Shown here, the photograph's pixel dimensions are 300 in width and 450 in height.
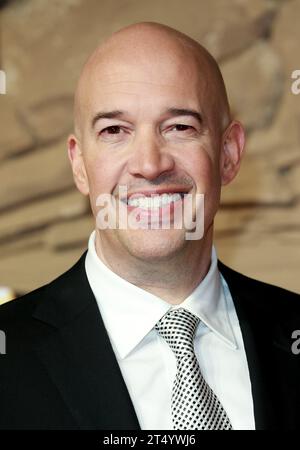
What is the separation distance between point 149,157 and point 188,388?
39 centimetres

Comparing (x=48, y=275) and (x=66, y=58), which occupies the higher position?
(x=66, y=58)

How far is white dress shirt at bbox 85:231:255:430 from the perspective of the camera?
4.75 ft

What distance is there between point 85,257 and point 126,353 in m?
0.24

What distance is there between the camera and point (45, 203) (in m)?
2.52

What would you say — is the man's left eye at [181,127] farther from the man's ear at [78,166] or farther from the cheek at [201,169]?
the man's ear at [78,166]

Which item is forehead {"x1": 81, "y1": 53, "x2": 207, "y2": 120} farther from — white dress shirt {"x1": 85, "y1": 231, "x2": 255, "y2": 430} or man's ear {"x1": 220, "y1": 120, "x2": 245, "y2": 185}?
white dress shirt {"x1": 85, "y1": 231, "x2": 255, "y2": 430}

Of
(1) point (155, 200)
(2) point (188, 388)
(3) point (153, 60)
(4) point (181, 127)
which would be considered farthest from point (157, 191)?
(2) point (188, 388)

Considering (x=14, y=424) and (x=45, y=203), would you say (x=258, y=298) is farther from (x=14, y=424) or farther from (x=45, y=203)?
(x=45, y=203)

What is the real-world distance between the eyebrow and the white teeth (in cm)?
14

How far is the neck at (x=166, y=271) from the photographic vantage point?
5.06 feet

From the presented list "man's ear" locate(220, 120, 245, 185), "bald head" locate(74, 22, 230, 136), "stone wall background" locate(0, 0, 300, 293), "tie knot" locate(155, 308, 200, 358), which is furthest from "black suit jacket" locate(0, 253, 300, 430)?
"stone wall background" locate(0, 0, 300, 293)

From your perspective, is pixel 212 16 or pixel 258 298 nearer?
pixel 258 298
